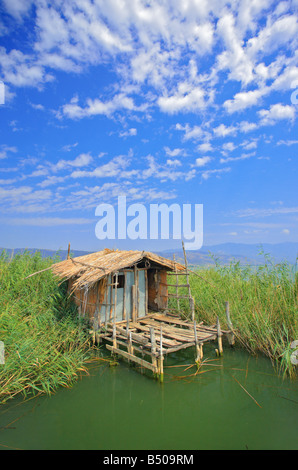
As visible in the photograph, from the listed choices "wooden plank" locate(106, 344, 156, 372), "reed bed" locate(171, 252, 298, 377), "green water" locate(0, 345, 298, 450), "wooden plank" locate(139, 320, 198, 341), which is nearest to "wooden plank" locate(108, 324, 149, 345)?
"wooden plank" locate(106, 344, 156, 372)

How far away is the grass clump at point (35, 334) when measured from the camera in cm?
547

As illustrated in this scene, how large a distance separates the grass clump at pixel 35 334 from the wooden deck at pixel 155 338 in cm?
95

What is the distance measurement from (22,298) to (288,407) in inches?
293

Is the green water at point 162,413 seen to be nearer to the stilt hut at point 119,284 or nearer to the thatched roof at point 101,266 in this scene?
the stilt hut at point 119,284

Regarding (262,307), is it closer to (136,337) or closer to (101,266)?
(136,337)

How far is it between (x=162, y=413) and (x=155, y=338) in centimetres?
228

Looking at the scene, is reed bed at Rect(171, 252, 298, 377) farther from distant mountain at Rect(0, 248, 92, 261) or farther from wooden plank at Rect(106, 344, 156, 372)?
distant mountain at Rect(0, 248, 92, 261)

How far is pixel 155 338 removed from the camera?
23.3 feet

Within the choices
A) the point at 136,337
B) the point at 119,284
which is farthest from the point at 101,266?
the point at 136,337

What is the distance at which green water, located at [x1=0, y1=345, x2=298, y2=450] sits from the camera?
4.13 m

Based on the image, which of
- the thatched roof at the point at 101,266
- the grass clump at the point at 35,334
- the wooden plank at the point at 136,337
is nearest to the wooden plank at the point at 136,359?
the wooden plank at the point at 136,337

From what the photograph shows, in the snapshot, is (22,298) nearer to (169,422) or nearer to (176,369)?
(176,369)

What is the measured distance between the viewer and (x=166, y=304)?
33.7ft

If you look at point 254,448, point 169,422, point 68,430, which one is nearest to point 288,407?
point 254,448
